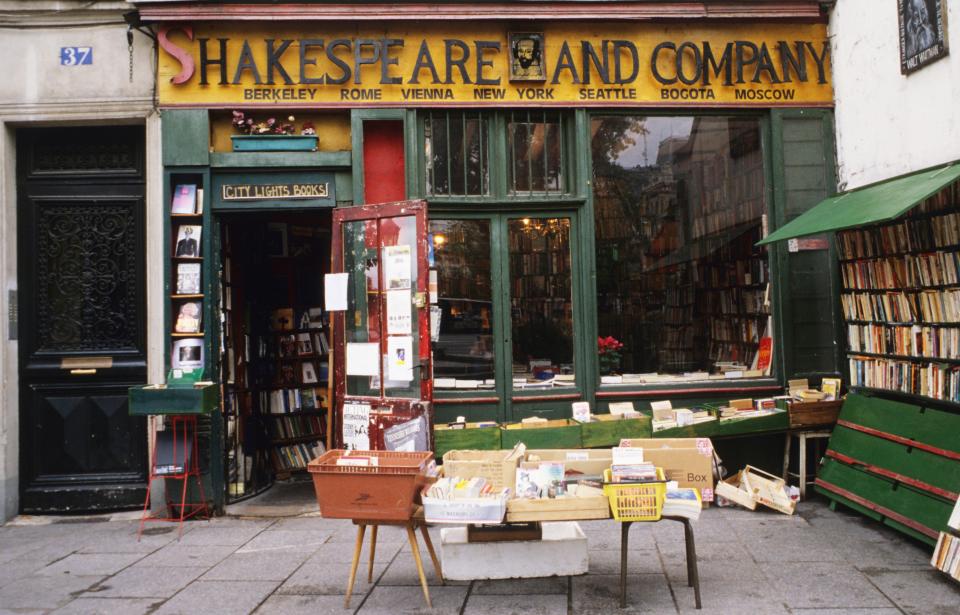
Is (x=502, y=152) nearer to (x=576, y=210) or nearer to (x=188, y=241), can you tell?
(x=576, y=210)

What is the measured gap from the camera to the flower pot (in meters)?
8.02

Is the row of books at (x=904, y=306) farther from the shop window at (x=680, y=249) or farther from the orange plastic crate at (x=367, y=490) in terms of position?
the orange plastic crate at (x=367, y=490)

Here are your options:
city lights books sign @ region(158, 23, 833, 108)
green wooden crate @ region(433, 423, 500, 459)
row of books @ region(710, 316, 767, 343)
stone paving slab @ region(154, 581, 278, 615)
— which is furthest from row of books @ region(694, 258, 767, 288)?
stone paving slab @ region(154, 581, 278, 615)

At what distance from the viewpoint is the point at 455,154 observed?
8.27m

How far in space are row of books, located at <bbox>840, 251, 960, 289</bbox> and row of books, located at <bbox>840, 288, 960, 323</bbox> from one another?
0.09 metres

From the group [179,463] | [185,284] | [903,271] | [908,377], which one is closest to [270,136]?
[185,284]

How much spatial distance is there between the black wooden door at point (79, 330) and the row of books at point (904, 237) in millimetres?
7473

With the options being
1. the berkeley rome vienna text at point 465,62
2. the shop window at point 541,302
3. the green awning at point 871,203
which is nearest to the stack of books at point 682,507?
the green awning at point 871,203

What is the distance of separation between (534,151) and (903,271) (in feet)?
12.6

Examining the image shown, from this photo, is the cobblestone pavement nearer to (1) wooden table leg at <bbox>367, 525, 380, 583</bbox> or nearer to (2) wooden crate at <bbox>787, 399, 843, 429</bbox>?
(1) wooden table leg at <bbox>367, 525, 380, 583</bbox>

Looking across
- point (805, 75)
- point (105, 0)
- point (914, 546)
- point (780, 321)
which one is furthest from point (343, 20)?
point (914, 546)

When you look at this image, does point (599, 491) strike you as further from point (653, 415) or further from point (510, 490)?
point (653, 415)

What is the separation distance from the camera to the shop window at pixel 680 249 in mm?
8406

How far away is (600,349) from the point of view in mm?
8336
